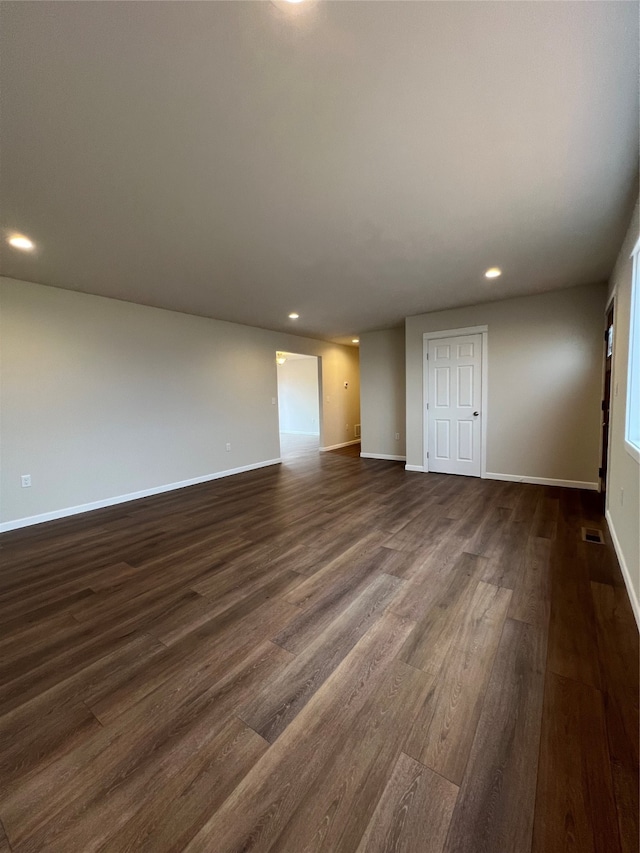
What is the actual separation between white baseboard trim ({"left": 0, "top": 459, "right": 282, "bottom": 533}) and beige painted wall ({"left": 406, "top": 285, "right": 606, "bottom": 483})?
4103 millimetres

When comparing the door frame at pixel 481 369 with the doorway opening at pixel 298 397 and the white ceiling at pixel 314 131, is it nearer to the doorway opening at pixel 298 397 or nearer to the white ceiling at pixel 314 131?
the white ceiling at pixel 314 131

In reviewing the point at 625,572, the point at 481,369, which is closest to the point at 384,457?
the point at 481,369

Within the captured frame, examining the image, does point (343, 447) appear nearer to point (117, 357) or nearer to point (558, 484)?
point (558, 484)

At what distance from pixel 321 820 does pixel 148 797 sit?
0.55 metres

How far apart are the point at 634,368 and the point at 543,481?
2.51 metres

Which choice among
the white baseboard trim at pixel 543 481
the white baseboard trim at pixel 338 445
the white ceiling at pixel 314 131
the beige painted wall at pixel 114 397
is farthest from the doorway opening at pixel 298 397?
the white ceiling at pixel 314 131

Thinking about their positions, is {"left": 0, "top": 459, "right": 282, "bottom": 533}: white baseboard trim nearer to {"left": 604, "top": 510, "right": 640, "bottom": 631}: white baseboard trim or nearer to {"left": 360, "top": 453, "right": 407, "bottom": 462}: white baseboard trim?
{"left": 360, "top": 453, "right": 407, "bottom": 462}: white baseboard trim

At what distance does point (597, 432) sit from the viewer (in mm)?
4027

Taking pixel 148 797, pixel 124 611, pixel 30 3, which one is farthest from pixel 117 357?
pixel 148 797

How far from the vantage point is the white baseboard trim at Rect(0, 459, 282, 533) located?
343cm

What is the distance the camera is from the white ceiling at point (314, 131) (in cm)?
113

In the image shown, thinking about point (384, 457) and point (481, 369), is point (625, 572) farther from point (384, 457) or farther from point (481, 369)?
point (384, 457)

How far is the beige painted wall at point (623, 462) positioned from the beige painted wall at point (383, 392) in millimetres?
3318

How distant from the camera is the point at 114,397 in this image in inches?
162
